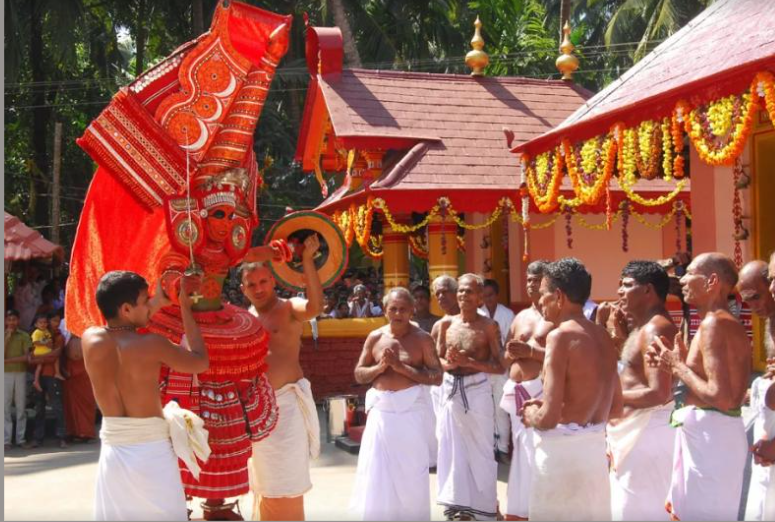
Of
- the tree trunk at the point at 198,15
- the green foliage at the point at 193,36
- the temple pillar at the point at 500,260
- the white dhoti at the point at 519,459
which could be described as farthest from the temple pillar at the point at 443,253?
the tree trunk at the point at 198,15

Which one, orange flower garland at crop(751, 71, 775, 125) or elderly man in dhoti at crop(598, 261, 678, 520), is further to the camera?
orange flower garland at crop(751, 71, 775, 125)

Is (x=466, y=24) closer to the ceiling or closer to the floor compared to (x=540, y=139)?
closer to the ceiling

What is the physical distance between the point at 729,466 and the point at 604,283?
818 centimetres

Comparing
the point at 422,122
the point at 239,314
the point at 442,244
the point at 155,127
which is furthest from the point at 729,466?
the point at 422,122

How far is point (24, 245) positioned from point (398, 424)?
9.47 metres

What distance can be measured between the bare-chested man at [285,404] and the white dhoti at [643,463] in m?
1.74

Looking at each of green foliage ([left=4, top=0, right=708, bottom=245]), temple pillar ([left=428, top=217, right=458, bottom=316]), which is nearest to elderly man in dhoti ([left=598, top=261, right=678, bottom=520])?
temple pillar ([left=428, top=217, right=458, bottom=316])

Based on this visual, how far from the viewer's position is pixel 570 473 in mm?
4188

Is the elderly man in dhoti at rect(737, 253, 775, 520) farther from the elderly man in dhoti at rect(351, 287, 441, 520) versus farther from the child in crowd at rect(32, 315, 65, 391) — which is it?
the child in crowd at rect(32, 315, 65, 391)

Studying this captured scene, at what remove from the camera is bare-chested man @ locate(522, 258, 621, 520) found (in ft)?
13.4

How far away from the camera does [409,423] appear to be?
Result: 19.5ft

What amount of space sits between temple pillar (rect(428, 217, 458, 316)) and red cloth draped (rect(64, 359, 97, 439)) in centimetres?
440

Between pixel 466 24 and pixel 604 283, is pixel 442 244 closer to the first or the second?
pixel 604 283

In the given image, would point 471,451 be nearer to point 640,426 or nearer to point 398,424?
point 398,424
